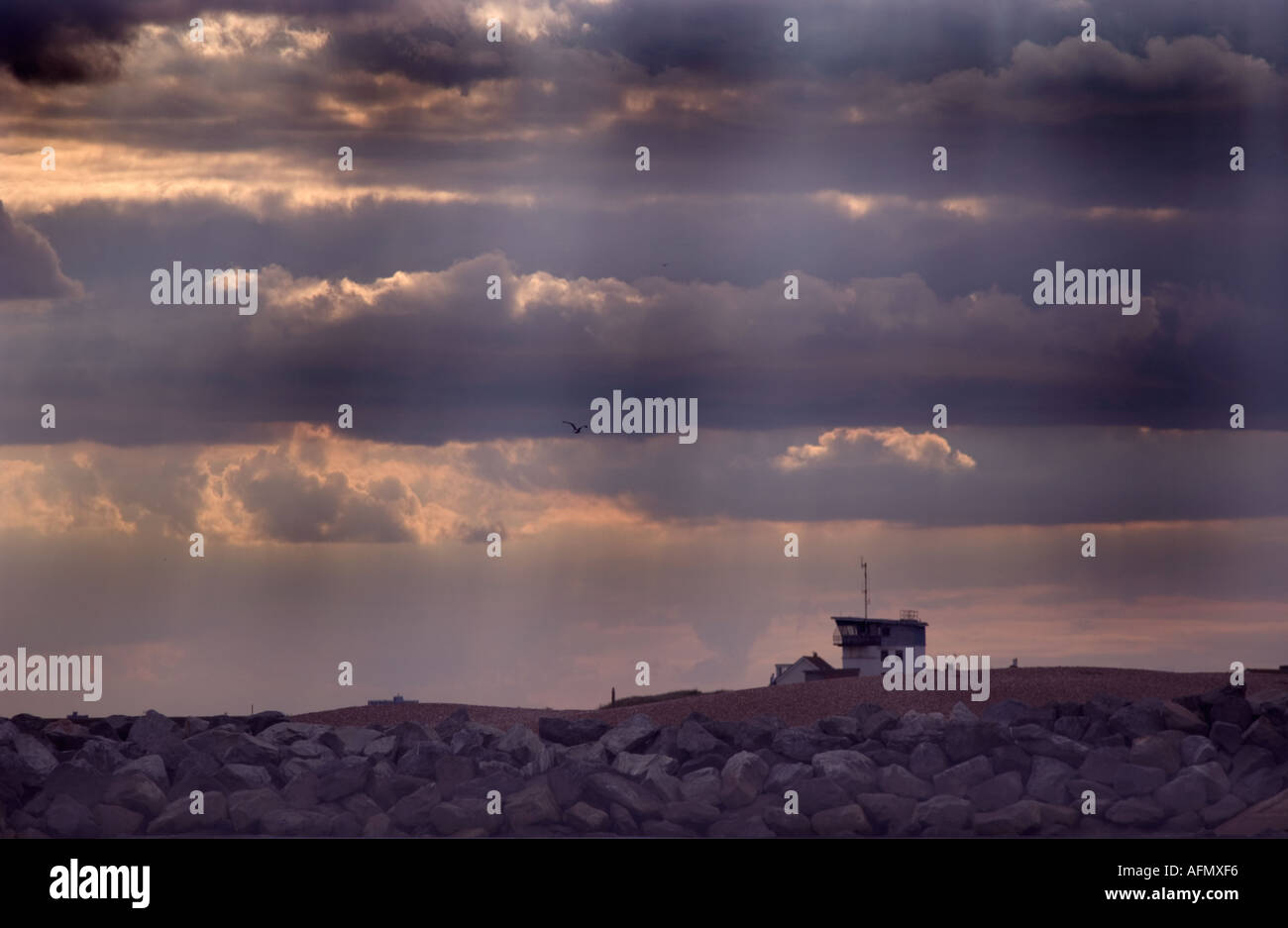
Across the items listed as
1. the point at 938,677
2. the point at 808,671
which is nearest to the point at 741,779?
the point at 938,677

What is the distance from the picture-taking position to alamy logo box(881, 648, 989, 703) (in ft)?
90.2

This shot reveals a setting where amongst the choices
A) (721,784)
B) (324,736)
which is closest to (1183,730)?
(721,784)
